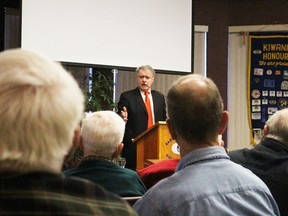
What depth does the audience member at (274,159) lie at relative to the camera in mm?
2166

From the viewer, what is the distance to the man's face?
496 centimetres

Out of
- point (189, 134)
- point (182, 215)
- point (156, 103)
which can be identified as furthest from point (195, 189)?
point (156, 103)

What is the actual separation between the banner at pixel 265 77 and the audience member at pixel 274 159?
476 cm

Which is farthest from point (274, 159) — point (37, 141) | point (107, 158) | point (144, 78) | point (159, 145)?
point (144, 78)

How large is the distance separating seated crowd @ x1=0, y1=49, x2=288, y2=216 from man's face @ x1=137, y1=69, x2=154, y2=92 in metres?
2.62

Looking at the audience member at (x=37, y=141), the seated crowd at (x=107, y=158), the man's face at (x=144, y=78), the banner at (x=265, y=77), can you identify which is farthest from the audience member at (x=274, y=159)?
the banner at (x=265, y=77)

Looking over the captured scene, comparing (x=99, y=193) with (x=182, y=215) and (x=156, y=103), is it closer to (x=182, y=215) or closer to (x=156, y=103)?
(x=182, y=215)

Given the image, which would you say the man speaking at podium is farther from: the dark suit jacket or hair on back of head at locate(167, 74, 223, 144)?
hair on back of head at locate(167, 74, 223, 144)

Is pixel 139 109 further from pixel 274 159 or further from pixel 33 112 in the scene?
pixel 33 112

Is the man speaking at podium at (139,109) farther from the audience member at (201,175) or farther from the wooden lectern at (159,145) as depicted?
the audience member at (201,175)

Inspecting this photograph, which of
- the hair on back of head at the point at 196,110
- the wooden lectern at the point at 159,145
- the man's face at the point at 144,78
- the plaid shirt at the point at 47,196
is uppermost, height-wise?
the man's face at the point at 144,78

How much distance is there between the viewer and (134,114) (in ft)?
16.7

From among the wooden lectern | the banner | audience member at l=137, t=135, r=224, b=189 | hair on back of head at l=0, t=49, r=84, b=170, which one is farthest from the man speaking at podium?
hair on back of head at l=0, t=49, r=84, b=170

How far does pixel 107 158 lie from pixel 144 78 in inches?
110
